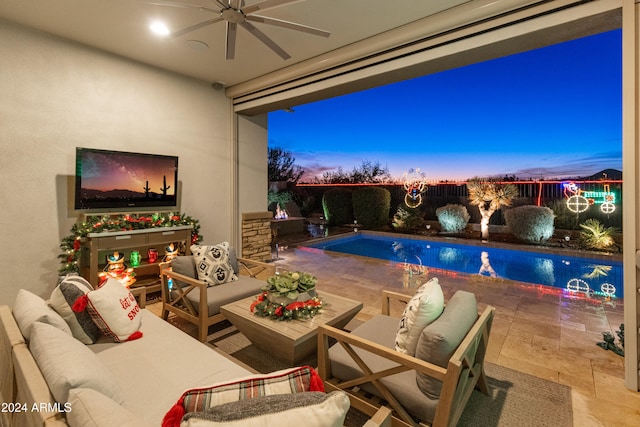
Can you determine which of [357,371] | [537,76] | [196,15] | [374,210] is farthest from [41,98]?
[537,76]

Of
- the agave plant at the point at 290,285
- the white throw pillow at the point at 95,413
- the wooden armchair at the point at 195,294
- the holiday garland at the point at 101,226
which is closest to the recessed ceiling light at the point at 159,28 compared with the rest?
the holiday garland at the point at 101,226

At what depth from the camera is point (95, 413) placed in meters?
0.90

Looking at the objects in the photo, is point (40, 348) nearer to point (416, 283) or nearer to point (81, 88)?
point (81, 88)

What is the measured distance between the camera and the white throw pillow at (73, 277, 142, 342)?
74.2 inches

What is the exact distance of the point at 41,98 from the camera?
140 inches

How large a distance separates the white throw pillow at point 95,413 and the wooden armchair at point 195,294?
1.84 metres

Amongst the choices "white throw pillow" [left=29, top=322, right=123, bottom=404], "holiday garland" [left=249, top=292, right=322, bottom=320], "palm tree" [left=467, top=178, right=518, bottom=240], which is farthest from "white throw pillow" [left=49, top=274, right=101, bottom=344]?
"palm tree" [left=467, top=178, right=518, bottom=240]

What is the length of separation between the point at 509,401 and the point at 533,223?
7213 millimetres

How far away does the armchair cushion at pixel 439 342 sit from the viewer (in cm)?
145

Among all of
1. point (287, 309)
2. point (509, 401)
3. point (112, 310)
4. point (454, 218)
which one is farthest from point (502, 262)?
point (112, 310)

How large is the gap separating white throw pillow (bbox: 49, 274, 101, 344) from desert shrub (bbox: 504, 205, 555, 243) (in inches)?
360

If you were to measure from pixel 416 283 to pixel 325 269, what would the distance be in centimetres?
163

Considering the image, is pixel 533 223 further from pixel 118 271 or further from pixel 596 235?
pixel 118 271

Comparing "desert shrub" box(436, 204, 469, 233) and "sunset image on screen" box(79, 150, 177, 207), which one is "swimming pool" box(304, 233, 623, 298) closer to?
"desert shrub" box(436, 204, 469, 233)
